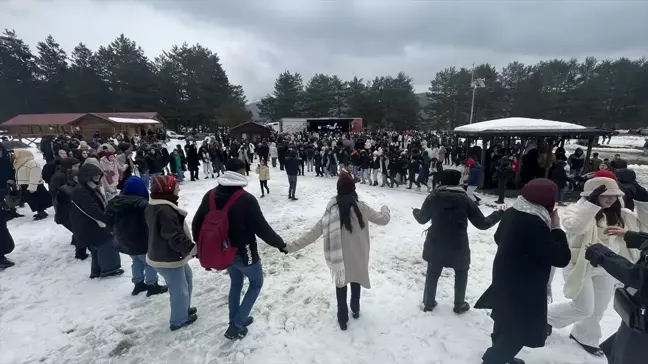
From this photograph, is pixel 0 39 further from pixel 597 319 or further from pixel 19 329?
pixel 597 319

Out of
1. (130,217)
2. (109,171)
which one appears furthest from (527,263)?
(109,171)

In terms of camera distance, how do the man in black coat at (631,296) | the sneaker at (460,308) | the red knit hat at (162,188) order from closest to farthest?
the man in black coat at (631,296), the red knit hat at (162,188), the sneaker at (460,308)

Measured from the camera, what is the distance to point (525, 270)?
241cm

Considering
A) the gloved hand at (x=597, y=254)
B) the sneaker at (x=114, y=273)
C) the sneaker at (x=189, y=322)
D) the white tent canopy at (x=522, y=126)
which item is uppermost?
the white tent canopy at (x=522, y=126)

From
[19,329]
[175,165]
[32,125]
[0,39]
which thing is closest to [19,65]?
[0,39]

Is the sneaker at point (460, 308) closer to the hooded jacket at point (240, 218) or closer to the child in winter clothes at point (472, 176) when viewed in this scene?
the hooded jacket at point (240, 218)

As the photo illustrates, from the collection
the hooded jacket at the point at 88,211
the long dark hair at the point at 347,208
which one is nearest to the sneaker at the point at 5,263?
the hooded jacket at the point at 88,211

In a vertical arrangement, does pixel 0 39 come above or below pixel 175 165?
above

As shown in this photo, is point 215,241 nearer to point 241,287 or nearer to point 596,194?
point 241,287

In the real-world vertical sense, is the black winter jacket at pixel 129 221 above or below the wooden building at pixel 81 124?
below

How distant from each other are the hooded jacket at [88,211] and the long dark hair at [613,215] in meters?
6.05

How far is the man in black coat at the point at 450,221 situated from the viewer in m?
3.25

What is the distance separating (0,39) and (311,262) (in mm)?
72507

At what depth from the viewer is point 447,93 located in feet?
169
